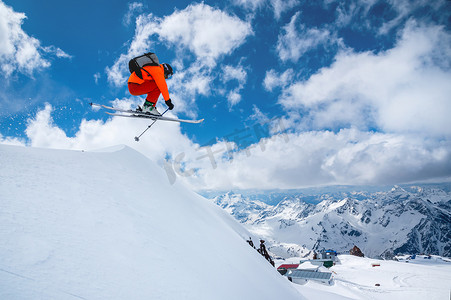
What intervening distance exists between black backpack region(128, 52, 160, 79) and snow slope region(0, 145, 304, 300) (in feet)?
10.2

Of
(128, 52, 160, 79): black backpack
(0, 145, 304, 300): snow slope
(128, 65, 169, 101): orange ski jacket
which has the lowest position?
(0, 145, 304, 300): snow slope

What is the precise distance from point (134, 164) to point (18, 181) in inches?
136

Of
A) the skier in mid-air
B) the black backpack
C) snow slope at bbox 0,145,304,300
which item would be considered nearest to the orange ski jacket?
the skier in mid-air

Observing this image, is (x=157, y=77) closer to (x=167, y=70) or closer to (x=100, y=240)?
(x=167, y=70)

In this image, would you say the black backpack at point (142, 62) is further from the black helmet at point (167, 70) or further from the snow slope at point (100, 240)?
the snow slope at point (100, 240)

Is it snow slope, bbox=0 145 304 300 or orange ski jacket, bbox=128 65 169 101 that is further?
orange ski jacket, bbox=128 65 169 101

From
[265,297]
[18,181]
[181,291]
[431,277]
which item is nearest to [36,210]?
[18,181]

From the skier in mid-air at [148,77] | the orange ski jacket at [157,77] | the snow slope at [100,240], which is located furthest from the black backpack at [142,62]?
the snow slope at [100,240]

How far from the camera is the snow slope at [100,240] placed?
118 inches

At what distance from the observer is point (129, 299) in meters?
3.17

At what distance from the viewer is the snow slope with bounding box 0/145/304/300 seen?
2994 mm

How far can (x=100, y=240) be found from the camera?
3.87 m

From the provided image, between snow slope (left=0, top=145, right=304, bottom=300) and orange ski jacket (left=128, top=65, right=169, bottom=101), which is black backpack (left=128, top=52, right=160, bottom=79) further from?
snow slope (left=0, top=145, right=304, bottom=300)

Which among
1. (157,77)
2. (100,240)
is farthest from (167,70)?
(100,240)
